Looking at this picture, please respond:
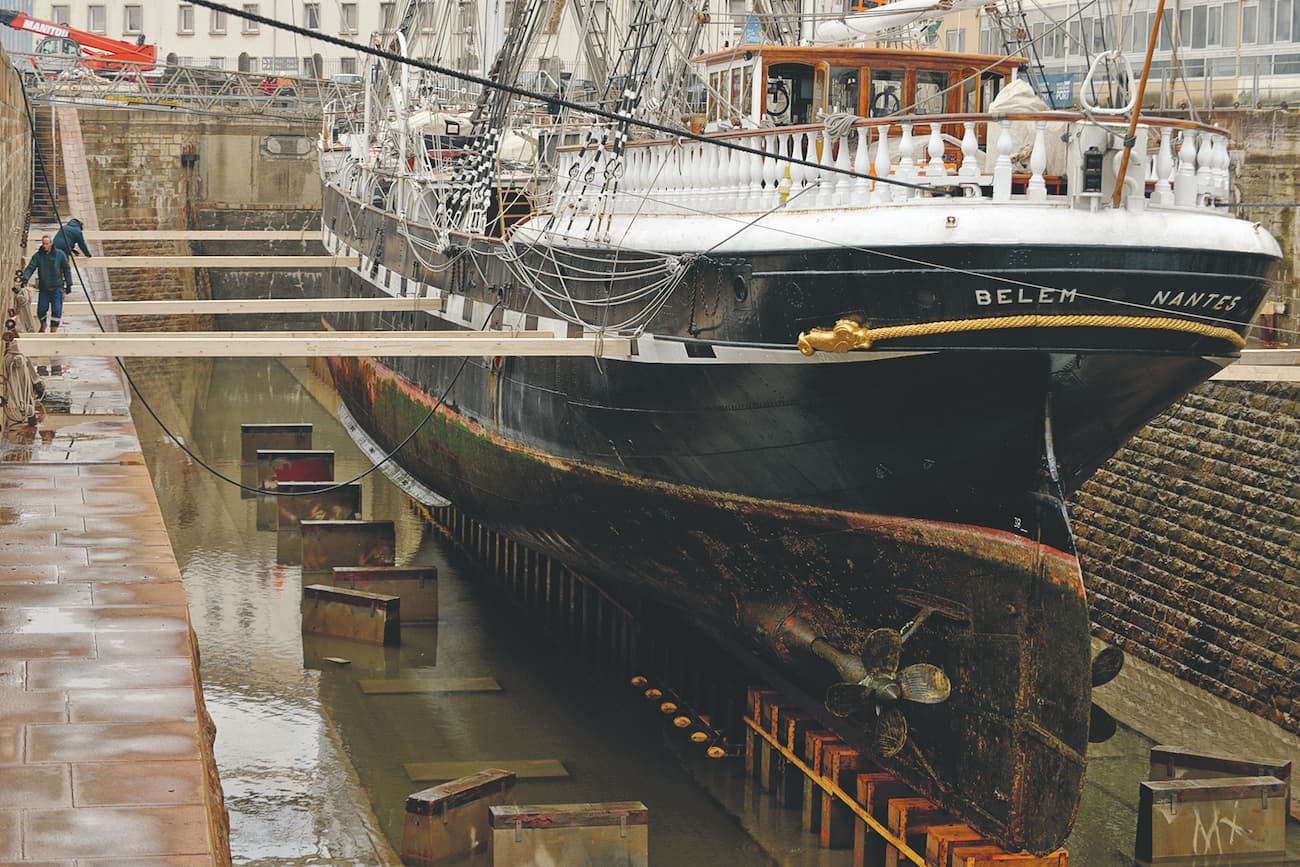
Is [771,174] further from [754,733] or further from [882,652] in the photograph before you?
[754,733]

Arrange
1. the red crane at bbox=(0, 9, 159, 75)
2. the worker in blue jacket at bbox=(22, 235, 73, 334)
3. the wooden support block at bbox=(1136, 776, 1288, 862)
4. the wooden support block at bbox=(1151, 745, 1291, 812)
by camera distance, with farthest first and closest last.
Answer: the red crane at bbox=(0, 9, 159, 75) < the worker in blue jacket at bbox=(22, 235, 73, 334) < the wooden support block at bbox=(1151, 745, 1291, 812) < the wooden support block at bbox=(1136, 776, 1288, 862)

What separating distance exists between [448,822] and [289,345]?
3.76 meters

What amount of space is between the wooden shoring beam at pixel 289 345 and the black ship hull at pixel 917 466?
1.10 m

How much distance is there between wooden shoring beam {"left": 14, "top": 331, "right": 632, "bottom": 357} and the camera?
12508 millimetres

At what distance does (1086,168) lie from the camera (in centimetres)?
1075

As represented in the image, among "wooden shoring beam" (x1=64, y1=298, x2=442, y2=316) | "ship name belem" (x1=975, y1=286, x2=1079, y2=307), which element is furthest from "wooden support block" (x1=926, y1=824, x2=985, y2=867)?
"wooden shoring beam" (x1=64, y1=298, x2=442, y2=316)

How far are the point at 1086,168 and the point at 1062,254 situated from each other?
572mm

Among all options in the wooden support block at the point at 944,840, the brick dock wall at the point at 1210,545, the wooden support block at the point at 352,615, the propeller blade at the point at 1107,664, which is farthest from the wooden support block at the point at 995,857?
the wooden support block at the point at 352,615

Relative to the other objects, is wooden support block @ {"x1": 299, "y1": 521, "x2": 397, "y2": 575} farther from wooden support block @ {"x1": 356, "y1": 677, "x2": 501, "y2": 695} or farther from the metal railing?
the metal railing

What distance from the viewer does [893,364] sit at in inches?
450

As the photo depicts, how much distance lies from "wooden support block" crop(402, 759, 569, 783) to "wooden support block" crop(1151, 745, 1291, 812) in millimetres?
4613

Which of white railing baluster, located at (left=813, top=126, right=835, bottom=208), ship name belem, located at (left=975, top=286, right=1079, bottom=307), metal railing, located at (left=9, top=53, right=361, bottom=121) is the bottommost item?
ship name belem, located at (left=975, top=286, right=1079, bottom=307)

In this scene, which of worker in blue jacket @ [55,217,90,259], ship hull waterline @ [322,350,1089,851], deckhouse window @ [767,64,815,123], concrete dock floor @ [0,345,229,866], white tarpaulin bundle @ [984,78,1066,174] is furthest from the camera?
worker in blue jacket @ [55,217,90,259]

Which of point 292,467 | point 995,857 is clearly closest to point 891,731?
point 995,857
